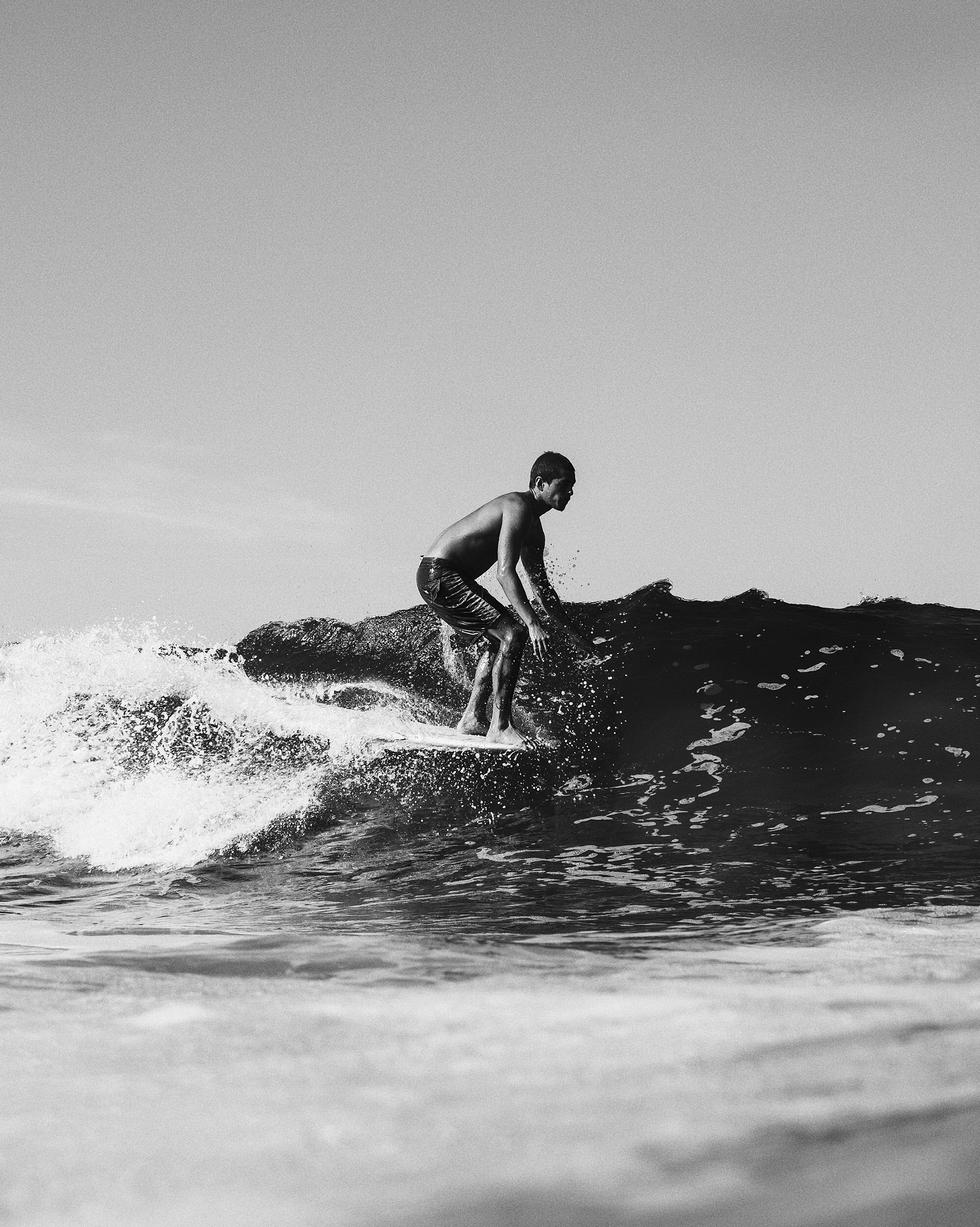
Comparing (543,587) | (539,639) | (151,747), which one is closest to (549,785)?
(539,639)

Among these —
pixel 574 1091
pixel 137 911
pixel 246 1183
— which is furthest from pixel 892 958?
pixel 137 911

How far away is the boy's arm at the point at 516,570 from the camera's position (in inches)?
252

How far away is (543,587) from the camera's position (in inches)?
277

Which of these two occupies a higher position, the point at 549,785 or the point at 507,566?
the point at 507,566

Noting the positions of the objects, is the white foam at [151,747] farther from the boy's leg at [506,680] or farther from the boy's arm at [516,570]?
the boy's arm at [516,570]

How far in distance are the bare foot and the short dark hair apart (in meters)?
1.61

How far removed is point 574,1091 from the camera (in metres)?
1.94

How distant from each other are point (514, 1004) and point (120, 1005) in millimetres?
961

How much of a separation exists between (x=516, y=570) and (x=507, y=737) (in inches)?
43.7

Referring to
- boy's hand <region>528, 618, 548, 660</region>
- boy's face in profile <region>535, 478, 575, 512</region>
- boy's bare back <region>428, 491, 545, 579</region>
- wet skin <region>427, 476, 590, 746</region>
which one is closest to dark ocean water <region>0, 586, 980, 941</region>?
wet skin <region>427, 476, 590, 746</region>

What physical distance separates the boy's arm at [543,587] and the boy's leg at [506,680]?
0.31m

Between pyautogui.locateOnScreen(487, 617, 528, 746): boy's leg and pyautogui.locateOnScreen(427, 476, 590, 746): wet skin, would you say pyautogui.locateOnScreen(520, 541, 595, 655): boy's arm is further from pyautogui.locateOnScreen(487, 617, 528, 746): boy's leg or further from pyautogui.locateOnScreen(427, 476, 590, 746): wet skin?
pyautogui.locateOnScreen(487, 617, 528, 746): boy's leg

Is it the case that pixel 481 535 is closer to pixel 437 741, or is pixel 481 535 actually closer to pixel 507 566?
pixel 507 566

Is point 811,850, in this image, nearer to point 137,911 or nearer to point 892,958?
point 892,958
